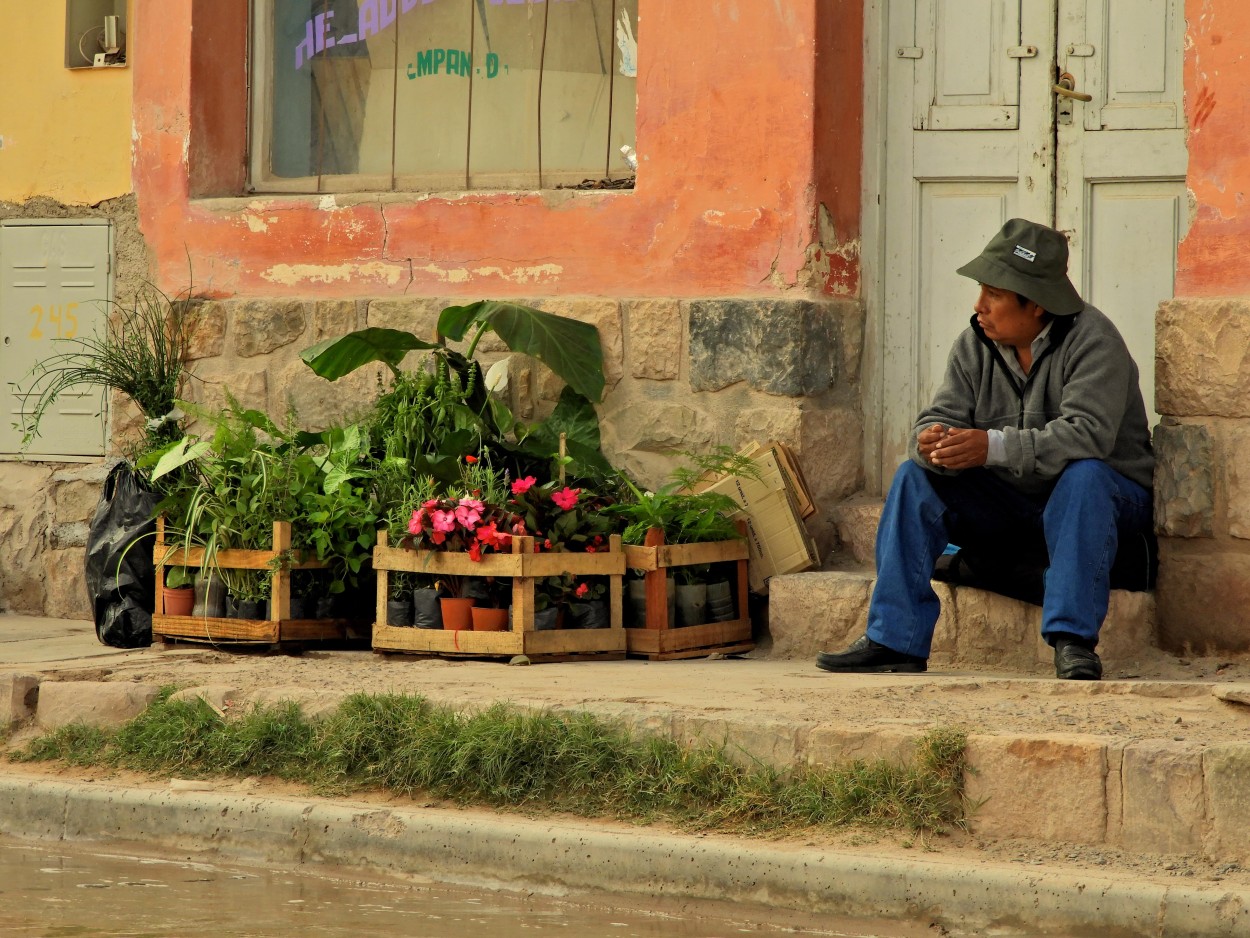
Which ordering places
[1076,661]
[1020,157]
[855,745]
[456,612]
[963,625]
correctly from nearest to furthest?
1. [855,745]
2. [1076,661]
3. [963,625]
4. [456,612]
5. [1020,157]

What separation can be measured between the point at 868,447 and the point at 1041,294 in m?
1.31

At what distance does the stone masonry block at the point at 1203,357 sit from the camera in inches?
204

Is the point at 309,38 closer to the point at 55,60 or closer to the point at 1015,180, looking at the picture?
the point at 55,60

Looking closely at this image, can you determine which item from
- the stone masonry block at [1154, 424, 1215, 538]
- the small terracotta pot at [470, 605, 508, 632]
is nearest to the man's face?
the stone masonry block at [1154, 424, 1215, 538]

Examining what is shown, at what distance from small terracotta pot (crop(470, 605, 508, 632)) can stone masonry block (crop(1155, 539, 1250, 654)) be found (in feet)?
6.53

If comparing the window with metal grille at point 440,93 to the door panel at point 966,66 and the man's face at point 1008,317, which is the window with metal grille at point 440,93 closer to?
the door panel at point 966,66

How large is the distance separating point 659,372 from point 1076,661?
6.60 ft

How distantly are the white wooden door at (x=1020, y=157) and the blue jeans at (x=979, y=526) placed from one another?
1025mm

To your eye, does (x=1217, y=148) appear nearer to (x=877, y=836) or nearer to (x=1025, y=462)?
(x=1025, y=462)

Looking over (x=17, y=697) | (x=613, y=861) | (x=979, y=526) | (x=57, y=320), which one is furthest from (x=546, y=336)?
(x=613, y=861)

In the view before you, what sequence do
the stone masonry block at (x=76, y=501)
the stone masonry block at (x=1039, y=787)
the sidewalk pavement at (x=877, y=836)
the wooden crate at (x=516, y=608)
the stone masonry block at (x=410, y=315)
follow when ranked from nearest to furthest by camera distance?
the sidewalk pavement at (x=877, y=836) < the stone masonry block at (x=1039, y=787) < the wooden crate at (x=516, y=608) < the stone masonry block at (x=410, y=315) < the stone masonry block at (x=76, y=501)

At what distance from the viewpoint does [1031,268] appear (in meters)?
5.14

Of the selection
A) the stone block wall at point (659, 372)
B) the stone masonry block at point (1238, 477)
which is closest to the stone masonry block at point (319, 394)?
the stone block wall at point (659, 372)

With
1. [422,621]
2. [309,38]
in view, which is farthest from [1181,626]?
[309,38]
